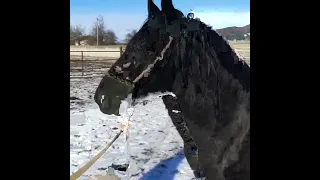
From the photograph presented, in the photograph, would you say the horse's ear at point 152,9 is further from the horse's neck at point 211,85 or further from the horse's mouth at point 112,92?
the horse's mouth at point 112,92

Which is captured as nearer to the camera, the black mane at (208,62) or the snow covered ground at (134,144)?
the black mane at (208,62)

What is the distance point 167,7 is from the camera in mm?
1883

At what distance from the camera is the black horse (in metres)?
1.80

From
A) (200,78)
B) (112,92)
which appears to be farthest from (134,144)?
(200,78)

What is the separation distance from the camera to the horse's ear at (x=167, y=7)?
188 centimetres

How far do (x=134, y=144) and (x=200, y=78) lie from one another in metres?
3.27

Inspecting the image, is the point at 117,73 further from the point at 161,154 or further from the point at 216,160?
the point at 161,154

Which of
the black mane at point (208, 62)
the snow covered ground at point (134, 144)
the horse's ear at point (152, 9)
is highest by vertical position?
the horse's ear at point (152, 9)

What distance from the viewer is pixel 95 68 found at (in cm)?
888

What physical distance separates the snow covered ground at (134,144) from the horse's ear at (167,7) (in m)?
0.49

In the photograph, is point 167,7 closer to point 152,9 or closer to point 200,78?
point 152,9

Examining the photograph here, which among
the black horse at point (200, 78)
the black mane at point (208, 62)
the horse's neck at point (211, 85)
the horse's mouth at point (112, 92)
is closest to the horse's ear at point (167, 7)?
the black horse at point (200, 78)

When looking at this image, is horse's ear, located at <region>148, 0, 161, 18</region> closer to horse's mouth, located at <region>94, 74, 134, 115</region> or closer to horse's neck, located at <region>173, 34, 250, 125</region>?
horse's neck, located at <region>173, 34, 250, 125</region>

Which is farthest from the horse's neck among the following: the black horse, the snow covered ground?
the snow covered ground
